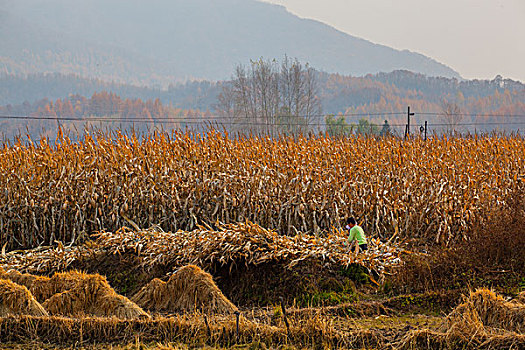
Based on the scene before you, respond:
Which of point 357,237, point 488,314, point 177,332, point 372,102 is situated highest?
point 372,102

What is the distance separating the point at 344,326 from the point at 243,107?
53632 millimetres

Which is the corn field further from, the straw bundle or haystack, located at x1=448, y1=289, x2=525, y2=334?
haystack, located at x1=448, y1=289, x2=525, y2=334

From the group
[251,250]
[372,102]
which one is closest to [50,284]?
[251,250]

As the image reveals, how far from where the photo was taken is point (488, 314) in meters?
5.05

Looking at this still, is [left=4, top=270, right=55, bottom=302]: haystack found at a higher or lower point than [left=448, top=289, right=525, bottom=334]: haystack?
lower

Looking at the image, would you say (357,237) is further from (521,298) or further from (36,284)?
(36,284)

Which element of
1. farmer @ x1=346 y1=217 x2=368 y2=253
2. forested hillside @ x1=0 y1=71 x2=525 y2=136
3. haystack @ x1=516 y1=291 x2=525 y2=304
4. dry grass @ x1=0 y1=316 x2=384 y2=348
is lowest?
dry grass @ x1=0 y1=316 x2=384 y2=348

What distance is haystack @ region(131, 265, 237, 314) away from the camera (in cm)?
600

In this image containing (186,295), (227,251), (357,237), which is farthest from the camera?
(357,237)

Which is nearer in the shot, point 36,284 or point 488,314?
point 488,314

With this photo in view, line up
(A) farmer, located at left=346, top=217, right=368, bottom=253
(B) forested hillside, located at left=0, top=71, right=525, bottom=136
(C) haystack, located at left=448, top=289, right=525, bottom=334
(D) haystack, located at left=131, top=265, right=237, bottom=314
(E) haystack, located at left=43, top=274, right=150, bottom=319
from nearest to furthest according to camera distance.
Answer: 1. (C) haystack, located at left=448, top=289, right=525, bottom=334
2. (E) haystack, located at left=43, top=274, right=150, bottom=319
3. (D) haystack, located at left=131, top=265, right=237, bottom=314
4. (A) farmer, located at left=346, top=217, right=368, bottom=253
5. (B) forested hillside, located at left=0, top=71, right=525, bottom=136

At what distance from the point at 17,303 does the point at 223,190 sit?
400cm

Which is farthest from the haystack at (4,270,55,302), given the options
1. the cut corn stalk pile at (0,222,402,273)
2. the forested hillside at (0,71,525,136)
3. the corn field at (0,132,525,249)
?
the forested hillside at (0,71,525,136)

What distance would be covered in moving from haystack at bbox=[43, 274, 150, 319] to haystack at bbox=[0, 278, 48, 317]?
0.74 feet
